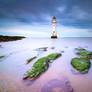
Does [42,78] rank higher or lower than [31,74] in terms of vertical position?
lower

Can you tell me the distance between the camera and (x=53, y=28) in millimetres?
55312

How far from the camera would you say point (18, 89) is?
2.96m

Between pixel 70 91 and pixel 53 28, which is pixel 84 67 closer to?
pixel 70 91

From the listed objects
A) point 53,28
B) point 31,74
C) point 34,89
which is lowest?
point 34,89

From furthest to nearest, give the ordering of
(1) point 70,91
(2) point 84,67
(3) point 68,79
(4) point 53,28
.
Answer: (4) point 53,28, (2) point 84,67, (3) point 68,79, (1) point 70,91

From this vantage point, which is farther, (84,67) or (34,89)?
(84,67)

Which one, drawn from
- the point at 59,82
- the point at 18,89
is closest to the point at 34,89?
the point at 18,89

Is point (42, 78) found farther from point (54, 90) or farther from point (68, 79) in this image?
point (68, 79)

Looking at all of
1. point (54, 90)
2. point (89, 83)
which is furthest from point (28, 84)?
point (89, 83)

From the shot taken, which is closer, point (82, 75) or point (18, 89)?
point (18, 89)

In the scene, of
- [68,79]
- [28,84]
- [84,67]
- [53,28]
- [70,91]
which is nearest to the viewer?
[70,91]

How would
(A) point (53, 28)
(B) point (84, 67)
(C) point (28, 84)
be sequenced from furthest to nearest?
(A) point (53, 28) < (B) point (84, 67) < (C) point (28, 84)

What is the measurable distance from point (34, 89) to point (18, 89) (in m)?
0.74

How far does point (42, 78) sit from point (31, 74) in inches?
26.7
